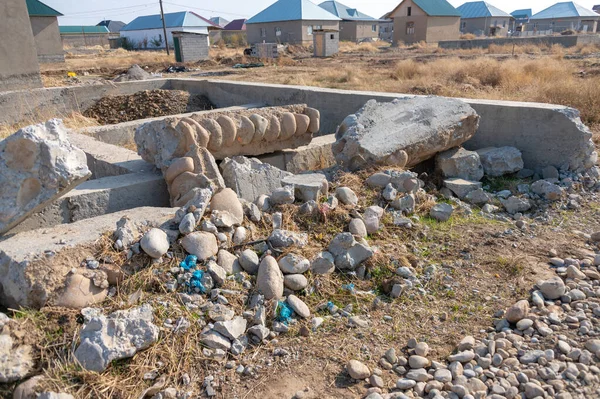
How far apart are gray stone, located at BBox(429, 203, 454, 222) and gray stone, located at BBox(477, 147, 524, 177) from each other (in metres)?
1.18

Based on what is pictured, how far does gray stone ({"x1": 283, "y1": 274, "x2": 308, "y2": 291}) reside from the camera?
3.17 metres

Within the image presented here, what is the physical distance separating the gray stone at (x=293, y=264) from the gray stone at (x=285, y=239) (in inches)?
6.0

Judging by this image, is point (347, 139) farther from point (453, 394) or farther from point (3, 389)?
point (3, 389)

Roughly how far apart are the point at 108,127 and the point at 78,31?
59772 mm

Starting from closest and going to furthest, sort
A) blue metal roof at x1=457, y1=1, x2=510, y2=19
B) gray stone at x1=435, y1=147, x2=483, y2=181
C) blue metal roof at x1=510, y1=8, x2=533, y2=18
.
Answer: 1. gray stone at x1=435, y1=147, x2=483, y2=181
2. blue metal roof at x1=457, y1=1, x2=510, y2=19
3. blue metal roof at x1=510, y1=8, x2=533, y2=18

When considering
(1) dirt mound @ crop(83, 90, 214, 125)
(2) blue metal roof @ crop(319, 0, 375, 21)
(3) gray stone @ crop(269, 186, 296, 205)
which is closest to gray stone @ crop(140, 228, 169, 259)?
(3) gray stone @ crop(269, 186, 296, 205)

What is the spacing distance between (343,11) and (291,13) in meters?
17.2

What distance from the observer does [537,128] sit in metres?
5.17

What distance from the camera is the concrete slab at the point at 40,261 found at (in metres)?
2.72

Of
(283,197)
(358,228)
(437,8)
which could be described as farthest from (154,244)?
(437,8)

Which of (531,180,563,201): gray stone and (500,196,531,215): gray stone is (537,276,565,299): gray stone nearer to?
(500,196,531,215): gray stone

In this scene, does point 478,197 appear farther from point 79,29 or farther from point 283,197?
point 79,29

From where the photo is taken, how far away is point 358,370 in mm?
2482

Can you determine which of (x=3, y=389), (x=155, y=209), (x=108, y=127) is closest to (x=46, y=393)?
(x=3, y=389)
